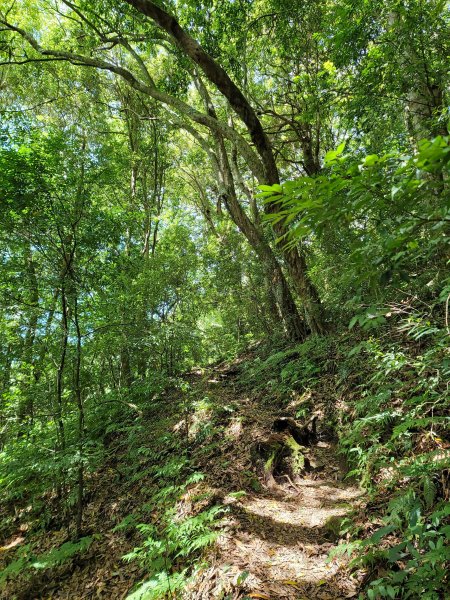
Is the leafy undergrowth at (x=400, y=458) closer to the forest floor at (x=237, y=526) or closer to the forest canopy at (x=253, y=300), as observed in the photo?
the forest canopy at (x=253, y=300)

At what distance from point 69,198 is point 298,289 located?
505cm

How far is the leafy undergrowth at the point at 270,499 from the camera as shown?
8.29ft

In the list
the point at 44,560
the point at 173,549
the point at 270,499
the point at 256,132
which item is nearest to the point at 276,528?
the point at 270,499

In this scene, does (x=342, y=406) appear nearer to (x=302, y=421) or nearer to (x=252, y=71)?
(x=302, y=421)

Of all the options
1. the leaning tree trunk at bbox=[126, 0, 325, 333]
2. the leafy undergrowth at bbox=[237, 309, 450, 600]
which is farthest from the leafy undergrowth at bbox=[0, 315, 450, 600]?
the leaning tree trunk at bbox=[126, 0, 325, 333]

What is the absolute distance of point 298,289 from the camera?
25.1 ft

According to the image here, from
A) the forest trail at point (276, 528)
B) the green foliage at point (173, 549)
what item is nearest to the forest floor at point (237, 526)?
the forest trail at point (276, 528)

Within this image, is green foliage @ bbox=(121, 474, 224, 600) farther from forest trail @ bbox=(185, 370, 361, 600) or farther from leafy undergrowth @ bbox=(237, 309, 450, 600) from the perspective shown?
leafy undergrowth @ bbox=(237, 309, 450, 600)

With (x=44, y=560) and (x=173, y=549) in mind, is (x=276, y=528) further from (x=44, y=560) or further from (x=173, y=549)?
(x=44, y=560)

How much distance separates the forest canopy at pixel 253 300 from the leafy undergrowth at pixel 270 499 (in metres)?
0.04

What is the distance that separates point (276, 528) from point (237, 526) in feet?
1.36

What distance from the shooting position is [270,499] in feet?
13.2

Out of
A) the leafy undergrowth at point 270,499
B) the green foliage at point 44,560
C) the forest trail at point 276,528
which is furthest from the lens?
the green foliage at point 44,560

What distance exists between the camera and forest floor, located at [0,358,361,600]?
273 centimetres
